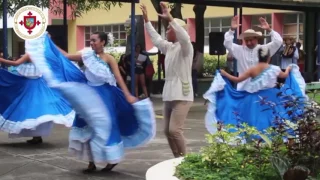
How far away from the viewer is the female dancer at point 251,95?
8297 mm

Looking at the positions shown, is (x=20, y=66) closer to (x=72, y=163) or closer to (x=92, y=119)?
(x=72, y=163)

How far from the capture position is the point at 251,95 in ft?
27.7

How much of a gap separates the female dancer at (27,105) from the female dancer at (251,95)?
233cm

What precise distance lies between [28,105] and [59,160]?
1345mm

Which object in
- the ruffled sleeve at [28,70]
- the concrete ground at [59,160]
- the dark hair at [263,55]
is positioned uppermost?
the dark hair at [263,55]

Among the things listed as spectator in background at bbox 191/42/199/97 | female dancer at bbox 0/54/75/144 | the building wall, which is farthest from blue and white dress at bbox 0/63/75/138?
the building wall

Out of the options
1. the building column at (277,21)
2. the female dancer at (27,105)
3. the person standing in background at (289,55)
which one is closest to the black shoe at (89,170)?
the female dancer at (27,105)

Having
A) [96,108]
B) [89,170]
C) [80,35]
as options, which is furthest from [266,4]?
[80,35]

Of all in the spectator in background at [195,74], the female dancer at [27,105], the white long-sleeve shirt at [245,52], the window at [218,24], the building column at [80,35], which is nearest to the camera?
the white long-sleeve shirt at [245,52]

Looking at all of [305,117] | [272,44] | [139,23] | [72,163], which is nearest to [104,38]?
[72,163]

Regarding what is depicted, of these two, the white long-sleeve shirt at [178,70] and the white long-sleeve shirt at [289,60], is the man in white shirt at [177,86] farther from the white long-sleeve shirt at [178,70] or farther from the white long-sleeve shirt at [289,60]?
the white long-sleeve shirt at [289,60]

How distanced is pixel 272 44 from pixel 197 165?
172 inches

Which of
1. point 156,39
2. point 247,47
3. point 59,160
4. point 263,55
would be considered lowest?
point 59,160

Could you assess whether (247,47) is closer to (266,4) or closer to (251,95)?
(251,95)
